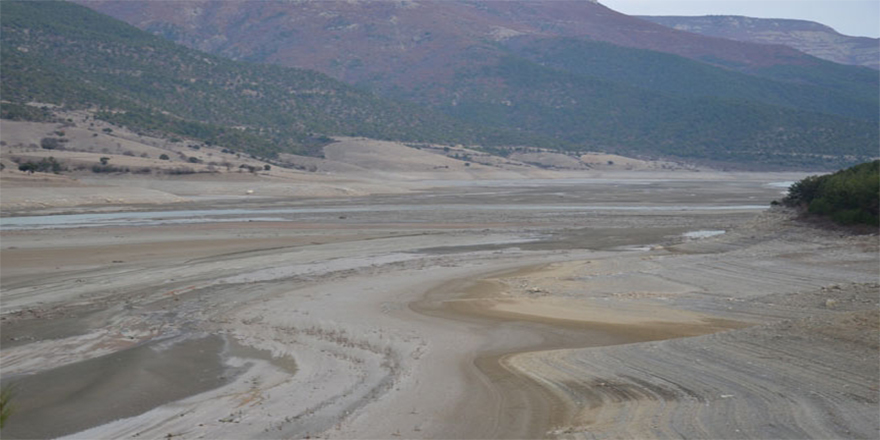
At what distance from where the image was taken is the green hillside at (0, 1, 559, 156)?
8550 centimetres

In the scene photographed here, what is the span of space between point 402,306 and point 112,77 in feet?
317

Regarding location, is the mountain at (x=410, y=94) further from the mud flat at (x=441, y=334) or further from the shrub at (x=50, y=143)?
the mud flat at (x=441, y=334)

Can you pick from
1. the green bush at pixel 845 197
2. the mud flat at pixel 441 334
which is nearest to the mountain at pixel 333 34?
the green bush at pixel 845 197

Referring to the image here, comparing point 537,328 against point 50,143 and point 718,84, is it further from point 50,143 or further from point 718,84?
point 718,84

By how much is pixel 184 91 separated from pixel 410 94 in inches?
2497

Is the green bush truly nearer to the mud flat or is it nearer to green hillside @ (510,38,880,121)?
the mud flat

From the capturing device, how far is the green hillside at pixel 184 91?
85.5 metres

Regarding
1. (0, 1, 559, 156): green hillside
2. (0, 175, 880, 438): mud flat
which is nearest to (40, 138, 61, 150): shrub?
(0, 1, 559, 156): green hillside

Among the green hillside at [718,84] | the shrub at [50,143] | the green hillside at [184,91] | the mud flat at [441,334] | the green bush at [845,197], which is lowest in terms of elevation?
the mud flat at [441,334]

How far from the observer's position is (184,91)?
109312 mm

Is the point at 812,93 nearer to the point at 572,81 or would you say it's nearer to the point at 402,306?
the point at 572,81

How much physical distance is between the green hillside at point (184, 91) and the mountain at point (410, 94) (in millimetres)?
266

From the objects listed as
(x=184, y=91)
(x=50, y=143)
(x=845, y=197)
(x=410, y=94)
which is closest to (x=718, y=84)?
(x=410, y=94)

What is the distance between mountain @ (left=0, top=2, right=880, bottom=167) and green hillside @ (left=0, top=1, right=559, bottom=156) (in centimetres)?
27
